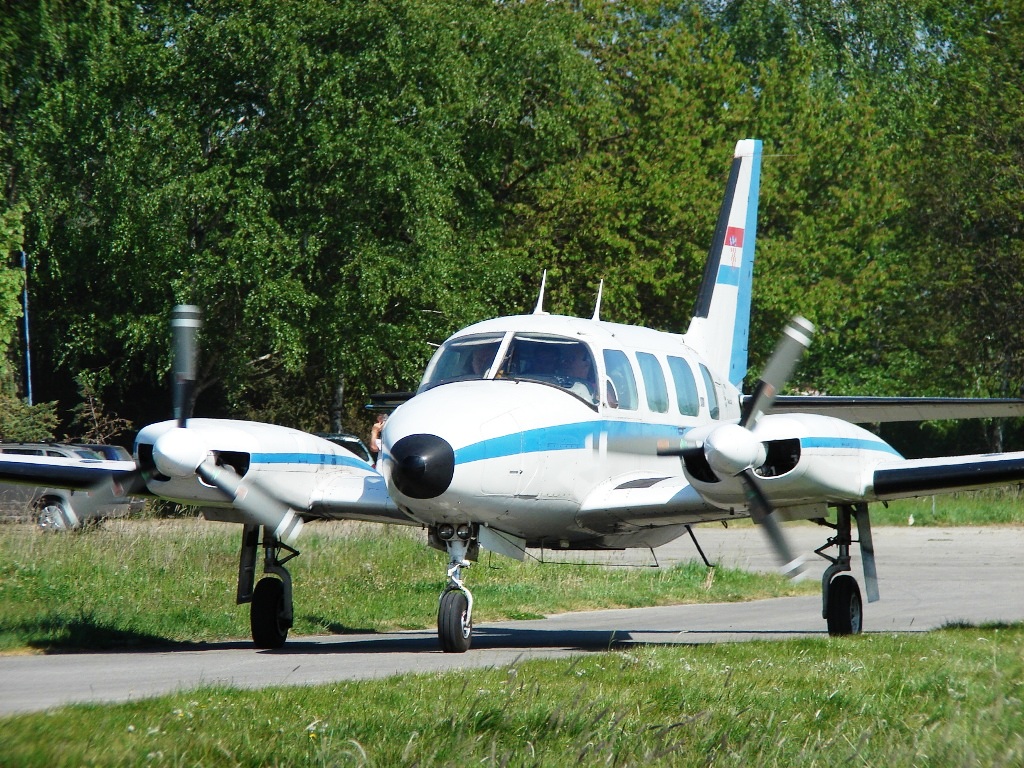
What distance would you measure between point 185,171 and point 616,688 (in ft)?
82.1

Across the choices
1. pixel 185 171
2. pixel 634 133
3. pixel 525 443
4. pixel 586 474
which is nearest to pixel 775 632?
pixel 586 474

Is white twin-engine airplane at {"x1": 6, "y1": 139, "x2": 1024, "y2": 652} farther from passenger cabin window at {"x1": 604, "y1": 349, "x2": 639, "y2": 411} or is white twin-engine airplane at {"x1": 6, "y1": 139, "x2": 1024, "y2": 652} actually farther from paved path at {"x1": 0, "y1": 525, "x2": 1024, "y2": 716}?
paved path at {"x1": 0, "y1": 525, "x2": 1024, "y2": 716}

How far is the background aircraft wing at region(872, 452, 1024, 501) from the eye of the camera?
1134cm

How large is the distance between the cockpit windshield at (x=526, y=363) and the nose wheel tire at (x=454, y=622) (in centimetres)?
199

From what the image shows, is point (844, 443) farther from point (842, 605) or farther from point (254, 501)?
point (254, 501)

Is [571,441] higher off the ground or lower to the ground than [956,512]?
higher

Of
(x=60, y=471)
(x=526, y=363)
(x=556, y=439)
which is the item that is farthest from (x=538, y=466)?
(x=60, y=471)

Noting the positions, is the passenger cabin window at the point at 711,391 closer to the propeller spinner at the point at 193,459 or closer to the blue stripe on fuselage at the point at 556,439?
the blue stripe on fuselage at the point at 556,439

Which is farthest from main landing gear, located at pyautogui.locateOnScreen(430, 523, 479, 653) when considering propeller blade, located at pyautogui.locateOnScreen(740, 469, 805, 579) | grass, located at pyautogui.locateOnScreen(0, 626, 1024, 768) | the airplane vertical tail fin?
the airplane vertical tail fin

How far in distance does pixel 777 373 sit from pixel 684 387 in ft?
8.21

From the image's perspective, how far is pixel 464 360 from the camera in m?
12.0

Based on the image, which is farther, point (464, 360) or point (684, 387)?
point (684, 387)

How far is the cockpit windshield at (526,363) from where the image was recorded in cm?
1179

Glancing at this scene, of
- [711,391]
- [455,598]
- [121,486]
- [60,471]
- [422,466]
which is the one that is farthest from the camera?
[711,391]
